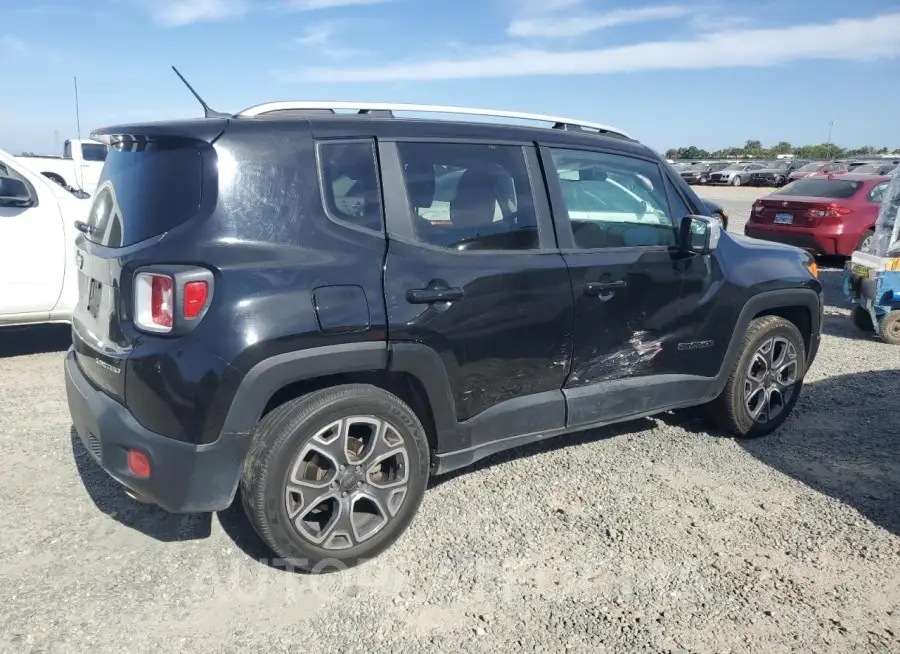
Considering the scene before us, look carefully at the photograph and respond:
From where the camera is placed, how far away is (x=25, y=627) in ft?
8.96

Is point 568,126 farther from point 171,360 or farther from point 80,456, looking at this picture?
point 80,456

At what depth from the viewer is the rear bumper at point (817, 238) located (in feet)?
36.6

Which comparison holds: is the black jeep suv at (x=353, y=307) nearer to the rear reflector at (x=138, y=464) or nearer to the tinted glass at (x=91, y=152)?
the rear reflector at (x=138, y=464)

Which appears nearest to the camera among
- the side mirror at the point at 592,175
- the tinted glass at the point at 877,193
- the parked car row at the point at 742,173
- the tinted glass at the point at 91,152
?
the side mirror at the point at 592,175

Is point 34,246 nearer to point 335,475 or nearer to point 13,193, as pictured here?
point 13,193

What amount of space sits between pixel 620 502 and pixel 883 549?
1188mm

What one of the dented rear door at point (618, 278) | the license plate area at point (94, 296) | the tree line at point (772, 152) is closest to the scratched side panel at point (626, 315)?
the dented rear door at point (618, 278)

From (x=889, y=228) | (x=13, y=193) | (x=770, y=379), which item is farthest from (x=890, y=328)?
(x=13, y=193)

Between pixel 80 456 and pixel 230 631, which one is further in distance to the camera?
pixel 80 456

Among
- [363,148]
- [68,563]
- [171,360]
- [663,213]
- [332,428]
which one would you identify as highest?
[363,148]

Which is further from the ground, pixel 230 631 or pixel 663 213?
pixel 663 213

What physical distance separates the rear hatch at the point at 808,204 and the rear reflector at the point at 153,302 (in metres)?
10.9

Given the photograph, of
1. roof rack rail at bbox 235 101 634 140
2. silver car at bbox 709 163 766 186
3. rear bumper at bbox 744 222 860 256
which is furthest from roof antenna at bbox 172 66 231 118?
silver car at bbox 709 163 766 186

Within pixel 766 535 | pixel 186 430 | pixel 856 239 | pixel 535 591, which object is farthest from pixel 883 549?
pixel 856 239
